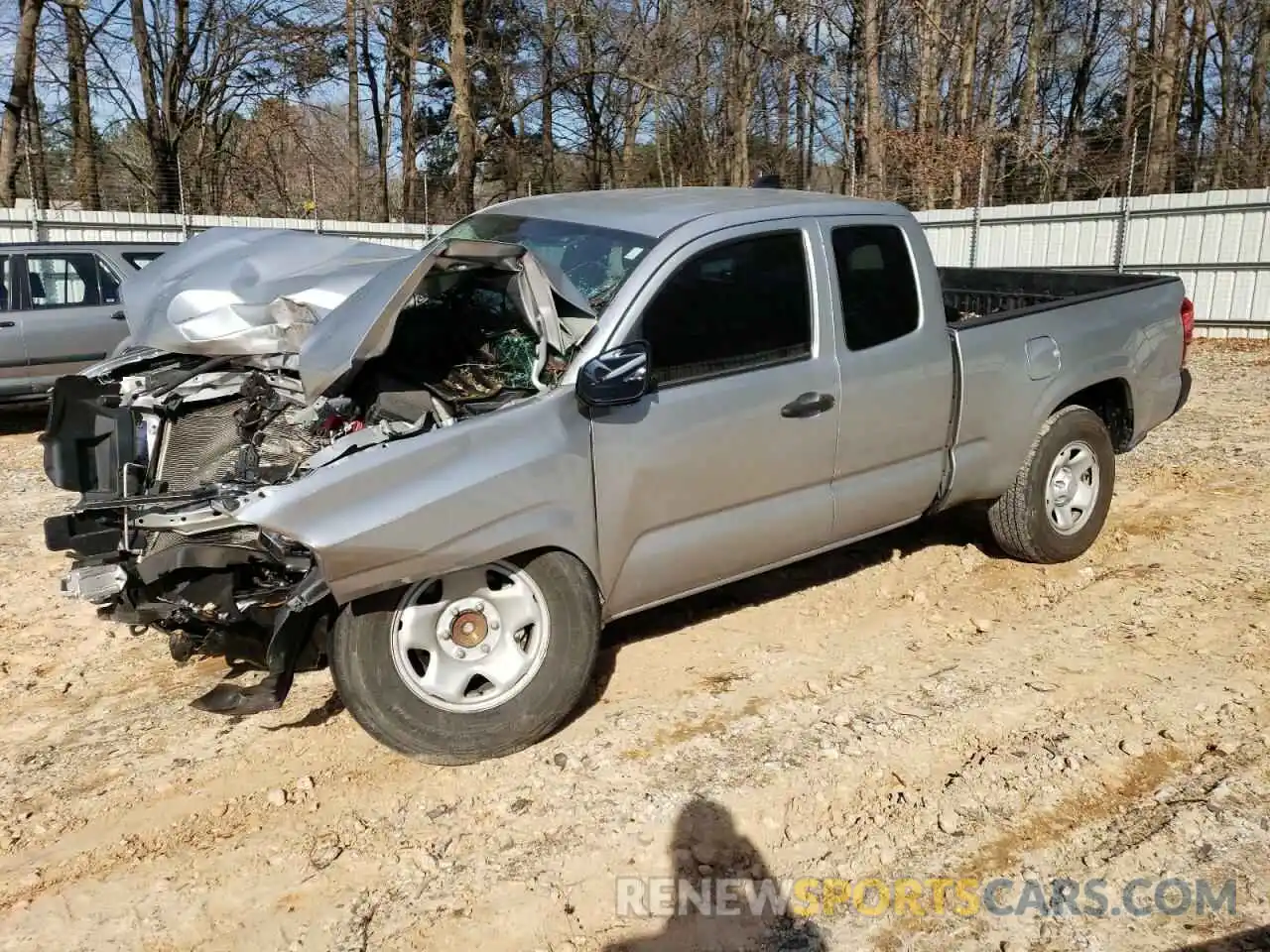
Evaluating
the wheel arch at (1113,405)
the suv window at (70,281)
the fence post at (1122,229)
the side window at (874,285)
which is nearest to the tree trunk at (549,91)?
the fence post at (1122,229)

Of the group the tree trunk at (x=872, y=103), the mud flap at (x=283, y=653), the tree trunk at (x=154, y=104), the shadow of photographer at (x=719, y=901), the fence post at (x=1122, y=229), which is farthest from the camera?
the tree trunk at (x=154, y=104)

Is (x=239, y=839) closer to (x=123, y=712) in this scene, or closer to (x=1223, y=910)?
(x=123, y=712)

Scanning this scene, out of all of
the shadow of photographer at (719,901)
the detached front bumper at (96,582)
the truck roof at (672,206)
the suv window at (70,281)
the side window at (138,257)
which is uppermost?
the truck roof at (672,206)

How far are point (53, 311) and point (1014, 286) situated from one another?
828 centimetres

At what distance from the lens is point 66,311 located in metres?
9.05

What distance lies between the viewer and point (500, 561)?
326cm

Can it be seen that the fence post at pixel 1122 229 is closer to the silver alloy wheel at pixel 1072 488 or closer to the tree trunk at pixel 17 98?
the silver alloy wheel at pixel 1072 488

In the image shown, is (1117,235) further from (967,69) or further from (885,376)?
(885,376)

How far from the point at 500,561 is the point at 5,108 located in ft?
62.5

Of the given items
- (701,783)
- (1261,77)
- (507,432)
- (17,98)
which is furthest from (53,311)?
(1261,77)

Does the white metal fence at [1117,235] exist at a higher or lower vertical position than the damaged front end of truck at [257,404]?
higher

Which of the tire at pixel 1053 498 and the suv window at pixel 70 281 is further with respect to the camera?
the suv window at pixel 70 281

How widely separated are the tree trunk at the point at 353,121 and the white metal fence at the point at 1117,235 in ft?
31.8

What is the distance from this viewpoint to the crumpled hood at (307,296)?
3.36 m
